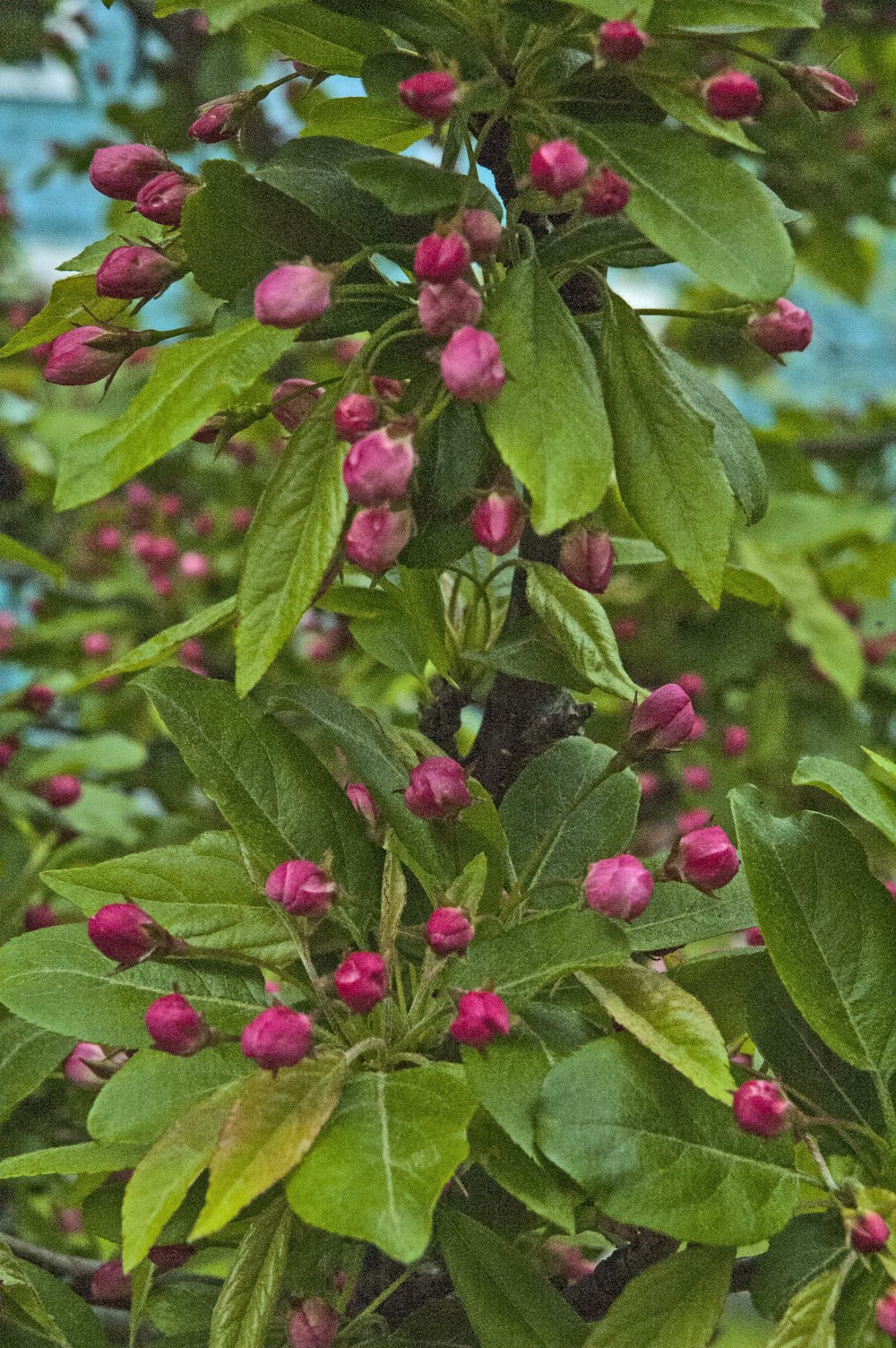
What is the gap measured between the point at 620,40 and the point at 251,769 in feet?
1.24

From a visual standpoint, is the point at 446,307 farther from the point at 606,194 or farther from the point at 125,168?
the point at 125,168

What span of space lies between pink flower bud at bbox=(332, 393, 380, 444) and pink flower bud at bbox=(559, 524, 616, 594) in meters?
0.13

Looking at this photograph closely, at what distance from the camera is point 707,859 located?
0.69 metres

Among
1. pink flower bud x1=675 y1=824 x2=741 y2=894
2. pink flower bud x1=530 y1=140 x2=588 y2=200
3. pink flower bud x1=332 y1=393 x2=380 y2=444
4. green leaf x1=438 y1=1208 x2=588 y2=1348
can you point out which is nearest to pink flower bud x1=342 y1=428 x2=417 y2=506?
pink flower bud x1=332 y1=393 x2=380 y2=444

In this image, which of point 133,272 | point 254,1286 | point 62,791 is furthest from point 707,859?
point 62,791

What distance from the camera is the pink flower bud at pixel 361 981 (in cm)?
63

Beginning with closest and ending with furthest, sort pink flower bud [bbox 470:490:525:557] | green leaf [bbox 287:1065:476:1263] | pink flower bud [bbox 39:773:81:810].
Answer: green leaf [bbox 287:1065:476:1263] → pink flower bud [bbox 470:490:525:557] → pink flower bud [bbox 39:773:81:810]

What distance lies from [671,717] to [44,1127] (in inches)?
29.8

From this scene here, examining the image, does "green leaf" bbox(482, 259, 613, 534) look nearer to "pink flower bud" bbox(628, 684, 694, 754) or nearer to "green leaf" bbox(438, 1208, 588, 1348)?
"pink flower bud" bbox(628, 684, 694, 754)

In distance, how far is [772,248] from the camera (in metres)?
0.60

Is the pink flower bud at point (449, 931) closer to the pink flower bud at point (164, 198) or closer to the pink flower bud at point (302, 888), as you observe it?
the pink flower bud at point (302, 888)

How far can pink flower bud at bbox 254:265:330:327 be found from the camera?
2.01 ft

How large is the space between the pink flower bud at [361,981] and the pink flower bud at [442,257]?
0.29m

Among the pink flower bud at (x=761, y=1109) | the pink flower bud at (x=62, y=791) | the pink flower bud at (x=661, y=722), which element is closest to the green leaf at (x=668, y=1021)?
the pink flower bud at (x=761, y=1109)
